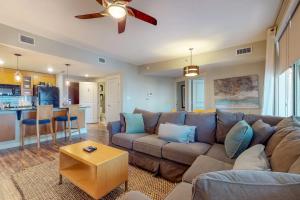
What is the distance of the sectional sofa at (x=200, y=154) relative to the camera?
0.56m

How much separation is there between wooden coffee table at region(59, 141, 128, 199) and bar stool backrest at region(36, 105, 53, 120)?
2.12 metres

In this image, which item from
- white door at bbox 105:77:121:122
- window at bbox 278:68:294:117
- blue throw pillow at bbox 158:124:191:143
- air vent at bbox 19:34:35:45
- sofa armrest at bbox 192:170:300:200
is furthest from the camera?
white door at bbox 105:77:121:122

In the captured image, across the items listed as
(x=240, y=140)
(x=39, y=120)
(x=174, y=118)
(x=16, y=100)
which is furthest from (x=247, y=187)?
(x=16, y=100)

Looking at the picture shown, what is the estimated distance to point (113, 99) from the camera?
5.85 m

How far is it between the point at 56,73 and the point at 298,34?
6.79m

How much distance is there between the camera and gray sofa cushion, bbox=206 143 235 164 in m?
1.78

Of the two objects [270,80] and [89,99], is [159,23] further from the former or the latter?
[89,99]

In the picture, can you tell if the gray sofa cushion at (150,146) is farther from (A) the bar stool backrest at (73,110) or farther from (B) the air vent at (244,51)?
(B) the air vent at (244,51)

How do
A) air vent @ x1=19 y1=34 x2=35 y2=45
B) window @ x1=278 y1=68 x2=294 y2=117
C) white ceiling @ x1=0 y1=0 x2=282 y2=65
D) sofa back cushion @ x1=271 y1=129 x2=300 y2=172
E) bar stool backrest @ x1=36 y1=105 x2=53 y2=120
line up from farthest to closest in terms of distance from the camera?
bar stool backrest @ x1=36 y1=105 x2=53 y2=120 → air vent @ x1=19 y1=34 x2=35 y2=45 → window @ x1=278 y1=68 x2=294 y2=117 → white ceiling @ x1=0 y1=0 x2=282 y2=65 → sofa back cushion @ x1=271 y1=129 x2=300 y2=172

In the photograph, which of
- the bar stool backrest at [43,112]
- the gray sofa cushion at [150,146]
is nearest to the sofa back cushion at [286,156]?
the gray sofa cushion at [150,146]

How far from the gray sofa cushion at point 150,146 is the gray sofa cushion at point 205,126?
1.96 ft

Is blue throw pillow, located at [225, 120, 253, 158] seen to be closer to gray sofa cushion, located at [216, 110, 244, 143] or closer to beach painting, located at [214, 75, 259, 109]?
gray sofa cushion, located at [216, 110, 244, 143]

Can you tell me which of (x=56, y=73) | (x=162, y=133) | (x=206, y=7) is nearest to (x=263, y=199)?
(x=162, y=133)

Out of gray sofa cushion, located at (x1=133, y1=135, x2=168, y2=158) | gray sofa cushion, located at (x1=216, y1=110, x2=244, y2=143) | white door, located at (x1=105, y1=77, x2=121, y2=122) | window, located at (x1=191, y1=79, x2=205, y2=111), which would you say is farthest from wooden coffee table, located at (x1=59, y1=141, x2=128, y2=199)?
window, located at (x1=191, y1=79, x2=205, y2=111)
